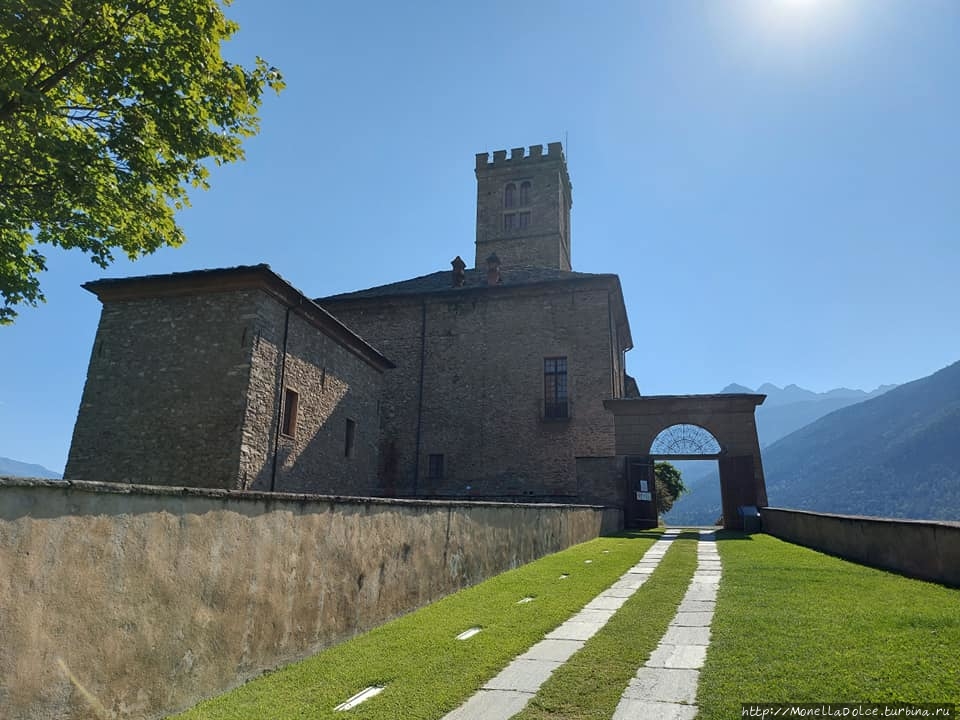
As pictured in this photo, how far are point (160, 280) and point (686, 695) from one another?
1528 centimetres

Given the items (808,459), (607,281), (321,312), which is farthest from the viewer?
(808,459)

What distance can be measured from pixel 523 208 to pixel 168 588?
33.6 metres

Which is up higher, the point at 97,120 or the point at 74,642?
the point at 97,120

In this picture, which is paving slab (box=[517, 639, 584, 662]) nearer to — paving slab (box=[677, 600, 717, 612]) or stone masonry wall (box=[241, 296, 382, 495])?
paving slab (box=[677, 600, 717, 612])

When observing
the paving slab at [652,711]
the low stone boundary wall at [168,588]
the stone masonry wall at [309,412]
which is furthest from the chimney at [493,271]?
the paving slab at [652,711]

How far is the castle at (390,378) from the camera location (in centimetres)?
1396

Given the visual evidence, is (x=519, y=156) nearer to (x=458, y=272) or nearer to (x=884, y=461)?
(x=458, y=272)

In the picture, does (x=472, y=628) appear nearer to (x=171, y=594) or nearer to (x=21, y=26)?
(x=171, y=594)

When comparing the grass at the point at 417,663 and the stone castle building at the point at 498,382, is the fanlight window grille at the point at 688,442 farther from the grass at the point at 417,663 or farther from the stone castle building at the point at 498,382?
the grass at the point at 417,663

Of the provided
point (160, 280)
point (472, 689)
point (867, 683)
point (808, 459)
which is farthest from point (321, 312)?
point (808, 459)

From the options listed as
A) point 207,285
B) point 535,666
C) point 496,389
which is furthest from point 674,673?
point 496,389

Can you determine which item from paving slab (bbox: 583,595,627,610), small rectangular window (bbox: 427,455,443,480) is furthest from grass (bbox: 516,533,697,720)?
small rectangular window (bbox: 427,455,443,480)

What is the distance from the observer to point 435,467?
23.8m

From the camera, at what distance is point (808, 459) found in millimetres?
169750
